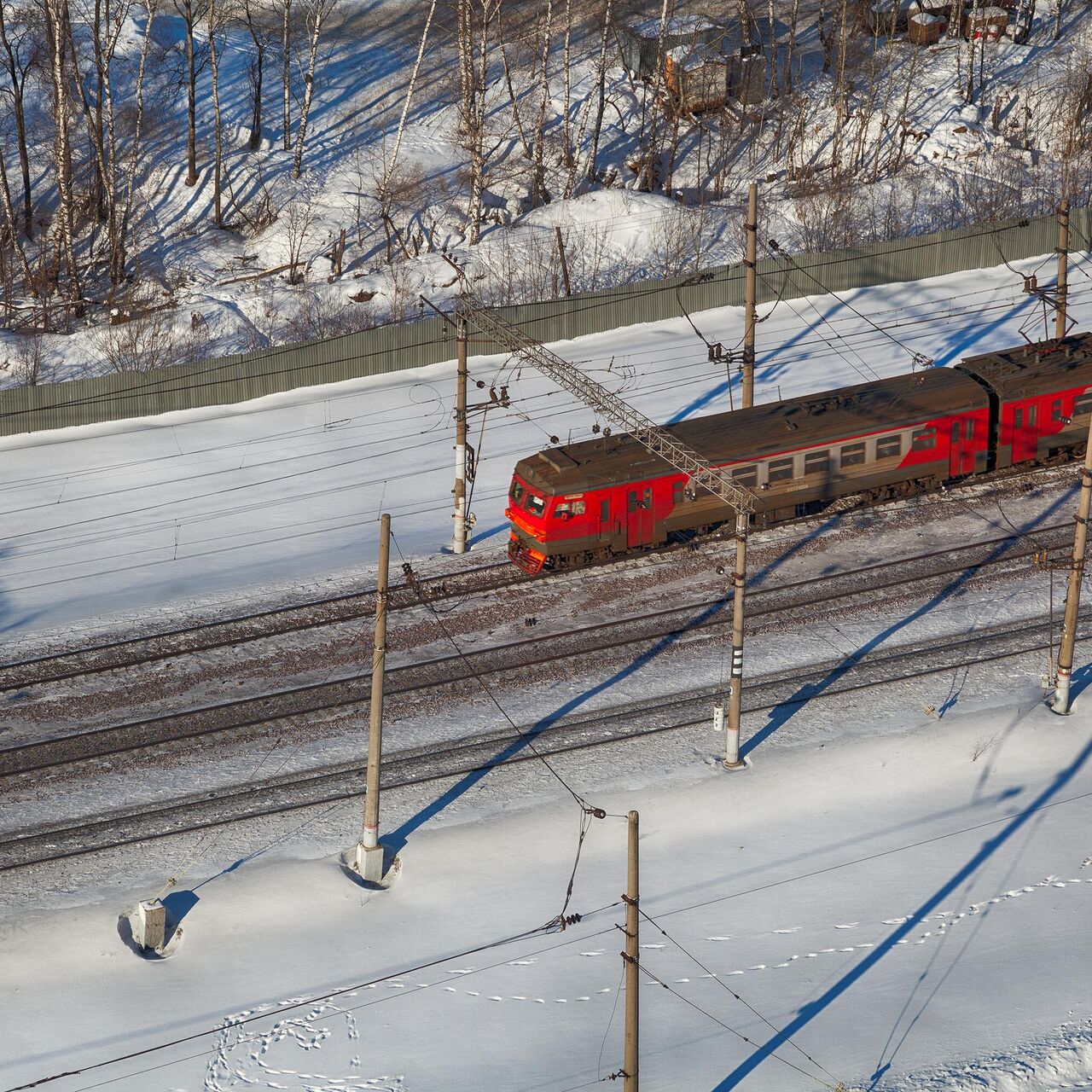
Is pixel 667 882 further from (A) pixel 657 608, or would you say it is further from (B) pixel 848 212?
(B) pixel 848 212

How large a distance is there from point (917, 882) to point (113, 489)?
25.3 metres

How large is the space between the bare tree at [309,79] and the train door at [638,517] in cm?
3214

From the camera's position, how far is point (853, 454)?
35.0 meters

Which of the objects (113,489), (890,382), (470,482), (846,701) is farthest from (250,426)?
(846,701)

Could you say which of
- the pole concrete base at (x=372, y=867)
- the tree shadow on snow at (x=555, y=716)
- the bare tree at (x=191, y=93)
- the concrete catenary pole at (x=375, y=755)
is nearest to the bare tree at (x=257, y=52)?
the bare tree at (x=191, y=93)

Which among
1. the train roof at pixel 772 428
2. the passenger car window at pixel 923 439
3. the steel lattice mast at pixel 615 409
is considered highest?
the steel lattice mast at pixel 615 409

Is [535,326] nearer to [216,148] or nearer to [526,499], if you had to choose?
[526,499]

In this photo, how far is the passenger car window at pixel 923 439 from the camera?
35344 mm

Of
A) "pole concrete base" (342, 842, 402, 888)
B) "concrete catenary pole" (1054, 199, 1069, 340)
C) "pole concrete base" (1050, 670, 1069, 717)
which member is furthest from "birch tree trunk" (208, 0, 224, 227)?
"pole concrete base" (1050, 670, 1069, 717)

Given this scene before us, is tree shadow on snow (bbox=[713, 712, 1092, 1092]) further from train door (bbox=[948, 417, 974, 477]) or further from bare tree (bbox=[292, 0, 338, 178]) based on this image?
bare tree (bbox=[292, 0, 338, 178])

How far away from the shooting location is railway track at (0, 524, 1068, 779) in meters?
29.8

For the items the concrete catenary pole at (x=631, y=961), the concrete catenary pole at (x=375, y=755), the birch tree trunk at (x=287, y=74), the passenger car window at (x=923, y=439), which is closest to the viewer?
the concrete catenary pole at (x=631, y=961)

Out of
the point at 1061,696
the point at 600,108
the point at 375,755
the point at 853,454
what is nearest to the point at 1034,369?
the point at 853,454

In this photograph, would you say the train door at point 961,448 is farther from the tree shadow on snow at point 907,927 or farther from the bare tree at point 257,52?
the bare tree at point 257,52
